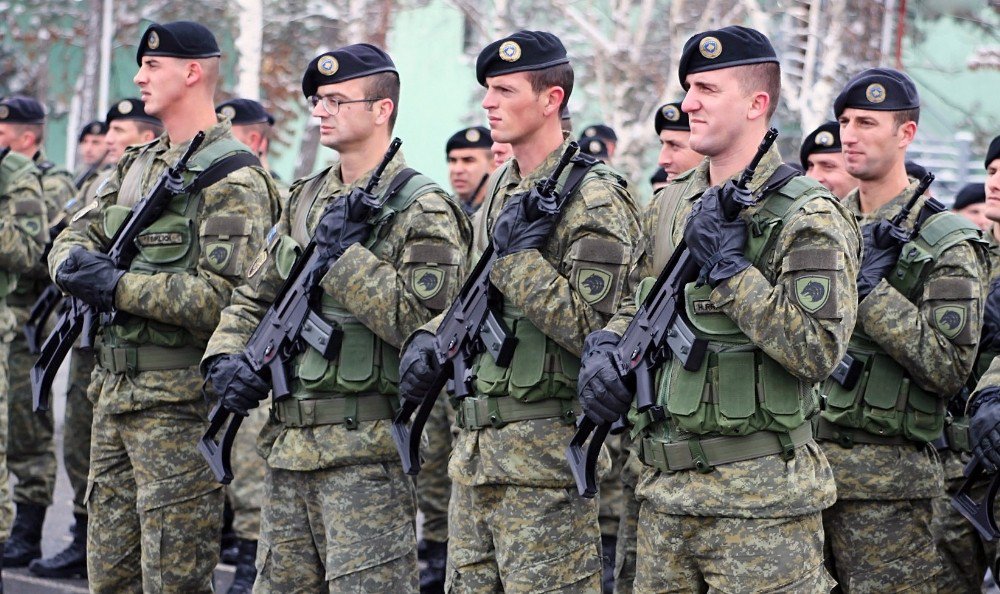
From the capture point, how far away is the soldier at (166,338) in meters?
5.27

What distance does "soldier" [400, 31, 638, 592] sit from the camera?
4297 millimetres

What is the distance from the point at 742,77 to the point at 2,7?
22218 mm

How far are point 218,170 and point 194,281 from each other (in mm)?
489

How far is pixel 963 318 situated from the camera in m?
4.79

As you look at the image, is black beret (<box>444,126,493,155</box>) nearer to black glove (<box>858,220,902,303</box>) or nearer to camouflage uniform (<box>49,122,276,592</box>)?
camouflage uniform (<box>49,122,276,592</box>)

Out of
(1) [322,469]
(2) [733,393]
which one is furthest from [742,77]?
(1) [322,469]

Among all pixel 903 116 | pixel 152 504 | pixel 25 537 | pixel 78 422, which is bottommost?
pixel 25 537

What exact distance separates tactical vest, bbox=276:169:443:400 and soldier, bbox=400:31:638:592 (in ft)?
1.06

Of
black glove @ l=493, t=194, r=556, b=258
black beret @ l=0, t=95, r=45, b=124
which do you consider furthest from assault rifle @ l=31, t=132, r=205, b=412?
black beret @ l=0, t=95, r=45, b=124

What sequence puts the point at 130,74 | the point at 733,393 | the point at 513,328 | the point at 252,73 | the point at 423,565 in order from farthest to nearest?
the point at 130,74 → the point at 252,73 → the point at 423,565 → the point at 513,328 → the point at 733,393

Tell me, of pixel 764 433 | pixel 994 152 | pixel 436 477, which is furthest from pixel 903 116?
pixel 436 477

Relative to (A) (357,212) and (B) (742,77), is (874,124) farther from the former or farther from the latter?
(A) (357,212)

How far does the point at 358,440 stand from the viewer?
4742mm

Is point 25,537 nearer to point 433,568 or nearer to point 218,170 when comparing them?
point 433,568
